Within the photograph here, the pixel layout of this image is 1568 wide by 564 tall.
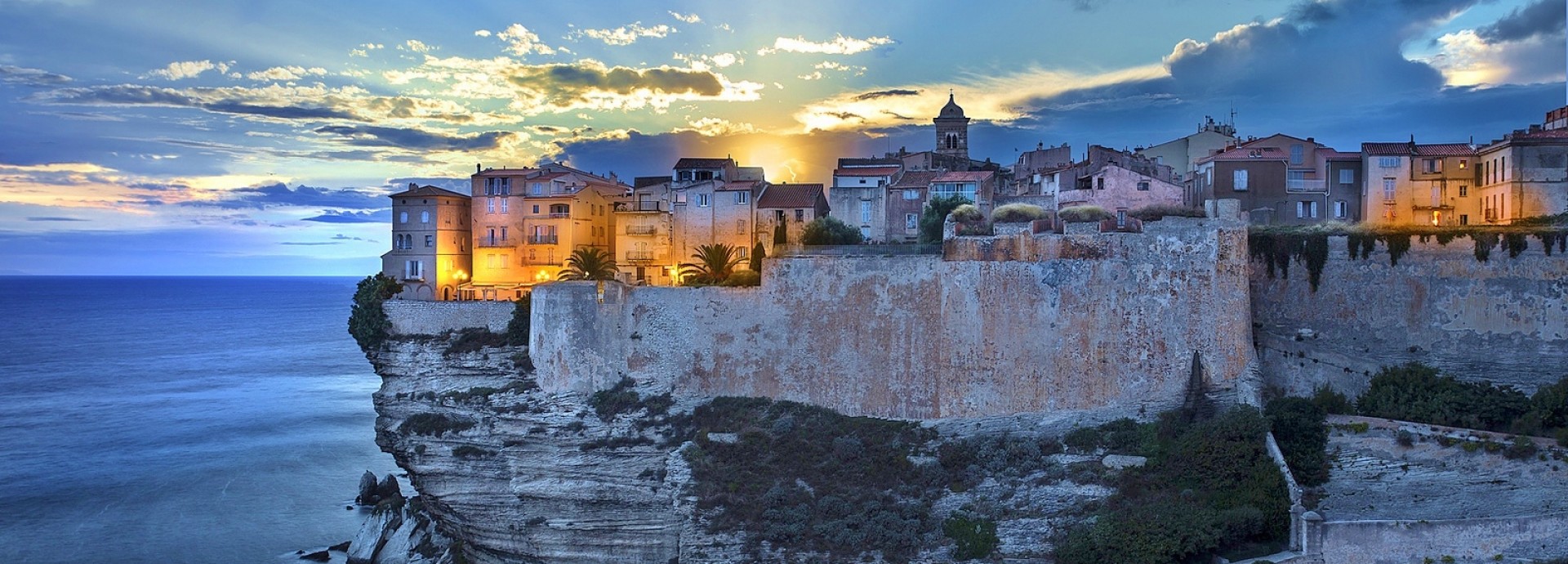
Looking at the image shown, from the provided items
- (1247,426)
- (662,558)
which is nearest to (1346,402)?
(1247,426)

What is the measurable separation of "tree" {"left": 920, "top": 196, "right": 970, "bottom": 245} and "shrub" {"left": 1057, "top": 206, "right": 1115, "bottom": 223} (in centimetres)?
483

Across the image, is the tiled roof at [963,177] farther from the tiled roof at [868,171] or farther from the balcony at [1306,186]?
the balcony at [1306,186]

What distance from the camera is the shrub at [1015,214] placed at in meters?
31.0

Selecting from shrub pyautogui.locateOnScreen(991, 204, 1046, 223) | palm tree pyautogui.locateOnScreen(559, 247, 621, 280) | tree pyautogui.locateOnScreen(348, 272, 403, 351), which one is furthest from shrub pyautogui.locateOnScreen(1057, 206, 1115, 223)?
tree pyautogui.locateOnScreen(348, 272, 403, 351)

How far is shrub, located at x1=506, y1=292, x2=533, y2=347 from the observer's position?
Result: 115 feet

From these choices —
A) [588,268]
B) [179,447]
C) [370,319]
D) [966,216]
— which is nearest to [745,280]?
[966,216]

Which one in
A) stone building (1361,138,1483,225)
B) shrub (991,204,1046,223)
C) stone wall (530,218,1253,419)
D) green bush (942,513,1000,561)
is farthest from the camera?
stone building (1361,138,1483,225)

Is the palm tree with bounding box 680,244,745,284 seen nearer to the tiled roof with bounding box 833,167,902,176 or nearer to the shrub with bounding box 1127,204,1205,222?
the tiled roof with bounding box 833,167,902,176

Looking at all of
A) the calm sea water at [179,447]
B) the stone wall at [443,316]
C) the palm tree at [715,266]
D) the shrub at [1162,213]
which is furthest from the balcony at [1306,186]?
the calm sea water at [179,447]

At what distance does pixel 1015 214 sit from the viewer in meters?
31.4

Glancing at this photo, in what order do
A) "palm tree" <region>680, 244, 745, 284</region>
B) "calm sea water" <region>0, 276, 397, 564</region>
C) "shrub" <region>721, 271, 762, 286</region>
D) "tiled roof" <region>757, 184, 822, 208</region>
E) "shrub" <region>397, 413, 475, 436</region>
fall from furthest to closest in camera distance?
"tiled roof" <region>757, 184, 822, 208</region> < "calm sea water" <region>0, 276, 397, 564</region> < "palm tree" <region>680, 244, 745, 284</region> < "shrub" <region>397, 413, 475, 436</region> < "shrub" <region>721, 271, 762, 286</region>

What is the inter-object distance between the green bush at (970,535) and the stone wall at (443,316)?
58.1ft

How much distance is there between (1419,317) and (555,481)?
74.2ft

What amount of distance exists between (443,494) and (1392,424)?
81.7 ft
